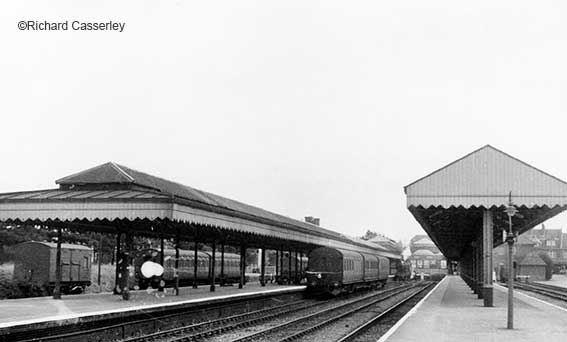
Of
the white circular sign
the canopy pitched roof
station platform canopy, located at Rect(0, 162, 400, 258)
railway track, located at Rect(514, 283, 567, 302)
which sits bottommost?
railway track, located at Rect(514, 283, 567, 302)

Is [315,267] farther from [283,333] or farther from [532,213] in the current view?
[283,333]

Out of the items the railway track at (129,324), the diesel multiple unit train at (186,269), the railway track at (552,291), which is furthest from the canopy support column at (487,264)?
the diesel multiple unit train at (186,269)

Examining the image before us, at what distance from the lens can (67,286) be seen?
3059 cm

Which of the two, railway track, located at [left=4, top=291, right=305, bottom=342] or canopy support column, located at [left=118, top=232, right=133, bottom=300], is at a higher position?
canopy support column, located at [left=118, top=232, right=133, bottom=300]

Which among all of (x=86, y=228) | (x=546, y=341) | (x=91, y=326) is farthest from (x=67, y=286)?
(x=546, y=341)

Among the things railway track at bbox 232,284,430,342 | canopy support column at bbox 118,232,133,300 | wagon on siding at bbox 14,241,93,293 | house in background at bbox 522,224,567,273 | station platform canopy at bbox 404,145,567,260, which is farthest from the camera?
house in background at bbox 522,224,567,273

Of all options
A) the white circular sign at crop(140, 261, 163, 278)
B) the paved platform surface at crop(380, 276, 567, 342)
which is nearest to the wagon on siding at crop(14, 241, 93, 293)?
the white circular sign at crop(140, 261, 163, 278)

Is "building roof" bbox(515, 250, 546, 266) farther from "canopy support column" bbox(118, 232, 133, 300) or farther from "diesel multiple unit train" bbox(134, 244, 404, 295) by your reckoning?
"canopy support column" bbox(118, 232, 133, 300)

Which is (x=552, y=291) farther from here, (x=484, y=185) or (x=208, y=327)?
(x=208, y=327)

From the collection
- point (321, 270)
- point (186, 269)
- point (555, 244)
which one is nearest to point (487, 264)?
point (321, 270)

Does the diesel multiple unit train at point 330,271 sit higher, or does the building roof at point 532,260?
the diesel multiple unit train at point 330,271

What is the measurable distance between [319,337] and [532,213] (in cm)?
1629

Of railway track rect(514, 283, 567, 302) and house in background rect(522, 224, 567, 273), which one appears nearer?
railway track rect(514, 283, 567, 302)

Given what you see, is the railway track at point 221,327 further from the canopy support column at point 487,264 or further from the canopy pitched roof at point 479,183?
the canopy support column at point 487,264
